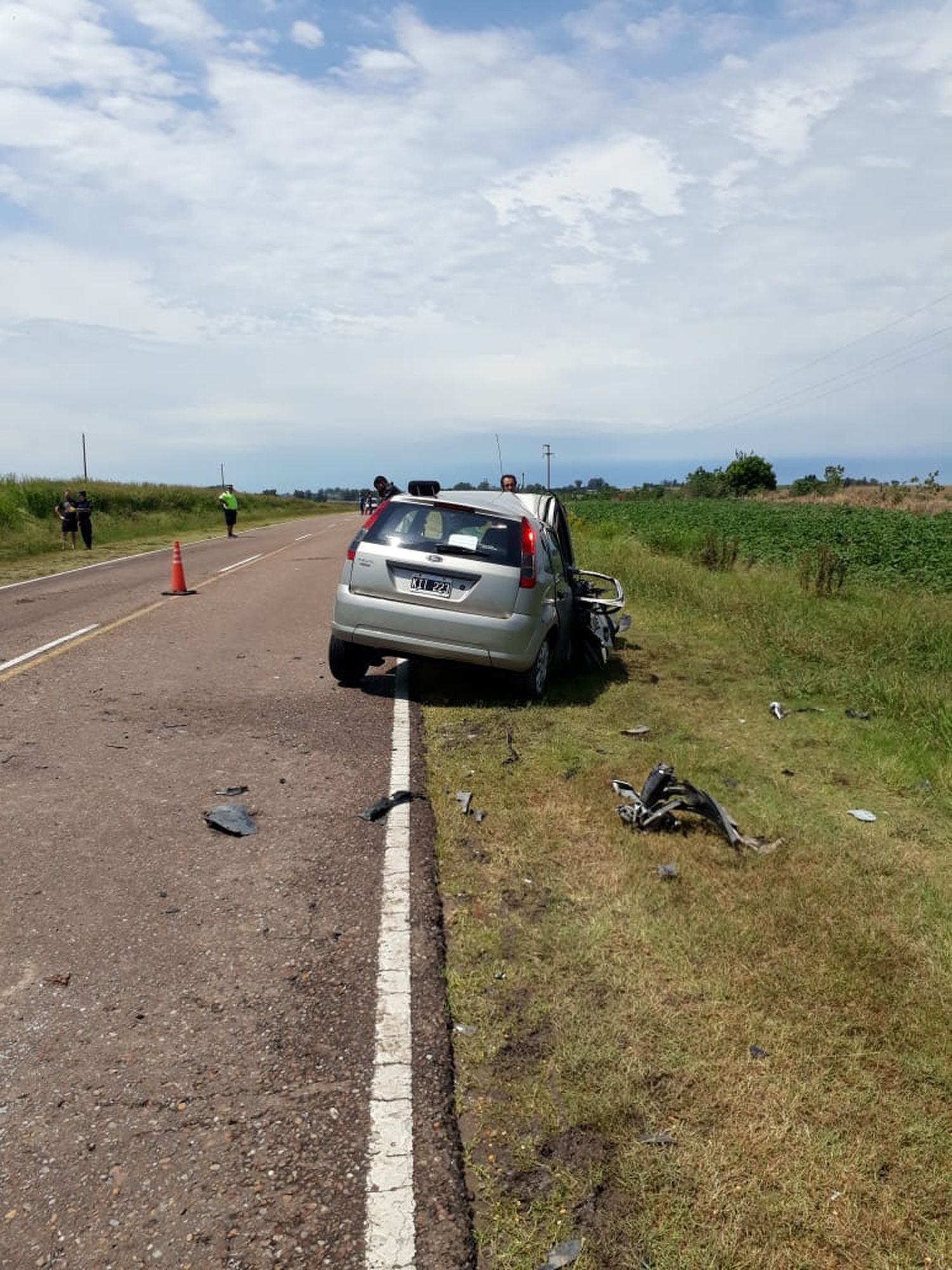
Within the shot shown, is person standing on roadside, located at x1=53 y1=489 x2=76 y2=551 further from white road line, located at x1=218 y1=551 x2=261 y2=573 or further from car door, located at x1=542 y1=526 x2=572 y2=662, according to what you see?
car door, located at x1=542 y1=526 x2=572 y2=662

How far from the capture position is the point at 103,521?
37812 mm

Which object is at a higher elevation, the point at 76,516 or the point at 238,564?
the point at 76,516

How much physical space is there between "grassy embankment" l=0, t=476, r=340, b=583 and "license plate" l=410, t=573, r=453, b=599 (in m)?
13.5

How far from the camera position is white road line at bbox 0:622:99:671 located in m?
9.33

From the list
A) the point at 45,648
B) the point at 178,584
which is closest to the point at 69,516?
the point at 178,584

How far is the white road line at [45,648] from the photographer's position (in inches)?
367

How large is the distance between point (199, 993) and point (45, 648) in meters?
7.76

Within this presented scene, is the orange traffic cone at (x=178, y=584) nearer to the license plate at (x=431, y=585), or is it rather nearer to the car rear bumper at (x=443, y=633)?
the car rear bumper at (x=443, y=633)

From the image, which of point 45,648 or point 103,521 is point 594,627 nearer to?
point 45,648

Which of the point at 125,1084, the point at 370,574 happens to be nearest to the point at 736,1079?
the point at 125,1084

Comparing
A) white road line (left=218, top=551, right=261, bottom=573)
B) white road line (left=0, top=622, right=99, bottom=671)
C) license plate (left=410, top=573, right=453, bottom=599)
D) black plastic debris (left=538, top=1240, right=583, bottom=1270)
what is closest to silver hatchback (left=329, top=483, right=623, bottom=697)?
license plate (left=410, top=573, right=453, bottom=599)

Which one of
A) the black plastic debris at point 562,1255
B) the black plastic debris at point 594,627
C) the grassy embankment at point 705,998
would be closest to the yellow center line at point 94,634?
the grassy embankment at point 705,998

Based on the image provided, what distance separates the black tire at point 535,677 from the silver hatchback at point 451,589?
14mm

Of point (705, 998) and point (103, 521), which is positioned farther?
point (103, 521)
